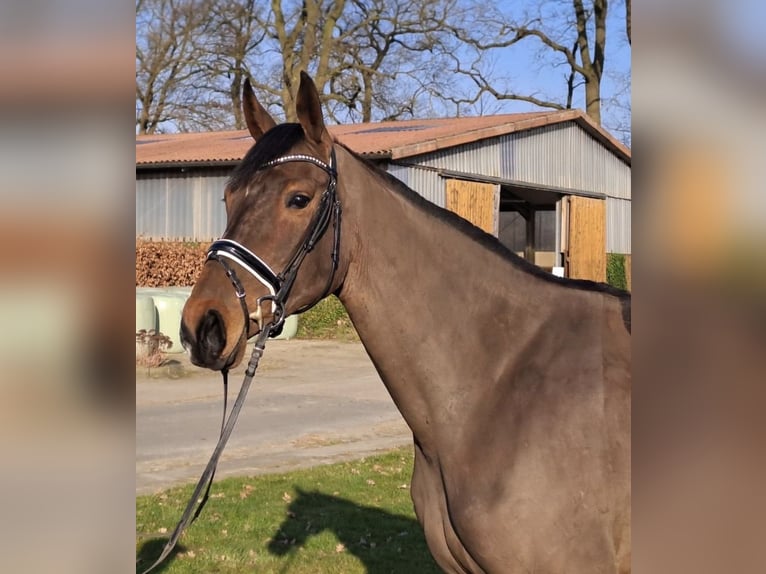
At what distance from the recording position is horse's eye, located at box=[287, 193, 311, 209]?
2.64 metres

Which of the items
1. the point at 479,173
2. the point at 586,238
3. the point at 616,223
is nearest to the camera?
the point at 479,173

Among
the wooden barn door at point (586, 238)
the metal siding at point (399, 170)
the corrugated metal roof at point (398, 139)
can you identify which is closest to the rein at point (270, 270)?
the corrugated metal roof at point (398, 139)

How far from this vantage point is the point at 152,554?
5152mm

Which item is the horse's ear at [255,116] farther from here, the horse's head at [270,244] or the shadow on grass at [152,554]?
the shadow on grass at [152,554]

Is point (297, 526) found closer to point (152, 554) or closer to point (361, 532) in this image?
point (361, 532)

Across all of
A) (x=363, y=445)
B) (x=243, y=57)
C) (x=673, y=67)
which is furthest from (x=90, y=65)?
(x=243, y=57)

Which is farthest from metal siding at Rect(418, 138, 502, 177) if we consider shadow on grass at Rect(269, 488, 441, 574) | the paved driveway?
shadow on grass at Rect(269, 488, 441, 574)

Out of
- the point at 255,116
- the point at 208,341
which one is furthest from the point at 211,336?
the point at 255,116

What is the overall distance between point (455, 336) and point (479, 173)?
19278 millimetres

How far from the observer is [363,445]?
8.58m

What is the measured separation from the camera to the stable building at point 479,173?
66.9 ft

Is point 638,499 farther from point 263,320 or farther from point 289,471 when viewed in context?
point 289,471

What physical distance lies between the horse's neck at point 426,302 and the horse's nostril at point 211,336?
0.51 meters

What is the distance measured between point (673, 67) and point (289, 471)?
Answer: 22.6ft
